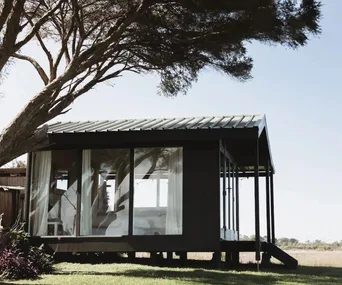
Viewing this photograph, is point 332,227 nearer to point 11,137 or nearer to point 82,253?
point 82,253

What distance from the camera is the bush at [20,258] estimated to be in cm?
889

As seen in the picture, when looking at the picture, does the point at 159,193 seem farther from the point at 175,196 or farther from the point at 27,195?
the point at 27,195

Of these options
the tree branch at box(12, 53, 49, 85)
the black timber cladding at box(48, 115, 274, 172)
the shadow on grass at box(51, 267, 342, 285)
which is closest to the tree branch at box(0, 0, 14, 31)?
the tree branch at box(12, 53, 49, 85)

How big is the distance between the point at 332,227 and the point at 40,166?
15.9 m

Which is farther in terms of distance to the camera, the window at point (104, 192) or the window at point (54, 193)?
the window at point (54, 193)

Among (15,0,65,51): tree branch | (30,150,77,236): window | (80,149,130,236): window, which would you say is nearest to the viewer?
(15,0,65,51): tree branch

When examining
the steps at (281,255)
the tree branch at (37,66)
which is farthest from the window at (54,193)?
the steps at (281,255)

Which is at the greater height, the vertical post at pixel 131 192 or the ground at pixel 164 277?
the vertical post at pixel 131 192

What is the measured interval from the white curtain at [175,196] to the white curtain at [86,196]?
1559 mm

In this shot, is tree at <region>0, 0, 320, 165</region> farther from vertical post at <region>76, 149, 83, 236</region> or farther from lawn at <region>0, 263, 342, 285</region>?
lawn at <region>0, 263, 342, 285</region>

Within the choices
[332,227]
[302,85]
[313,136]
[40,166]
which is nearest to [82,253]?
[40,166]

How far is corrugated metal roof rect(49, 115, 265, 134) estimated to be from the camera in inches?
421

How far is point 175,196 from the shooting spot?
10.8 metres

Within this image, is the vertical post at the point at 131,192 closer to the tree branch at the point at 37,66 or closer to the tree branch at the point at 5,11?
the tree branch at the point at 37,66
